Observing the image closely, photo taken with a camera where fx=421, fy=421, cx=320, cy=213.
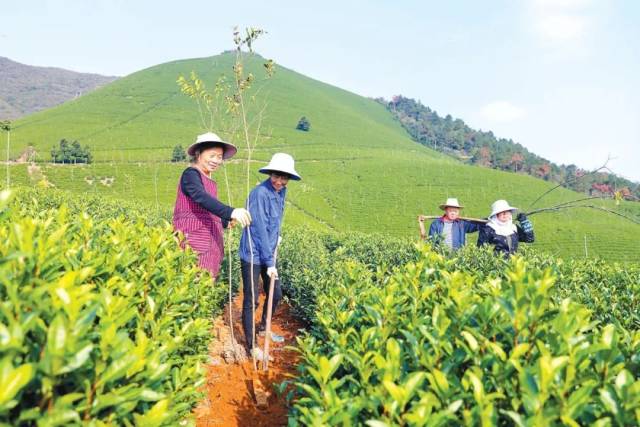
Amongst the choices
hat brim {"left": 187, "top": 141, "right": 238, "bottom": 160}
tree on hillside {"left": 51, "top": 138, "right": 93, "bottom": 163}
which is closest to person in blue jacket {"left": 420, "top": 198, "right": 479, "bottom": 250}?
hat brim {"left": 187, "top": 141, "right": 238, "bottom": 160}

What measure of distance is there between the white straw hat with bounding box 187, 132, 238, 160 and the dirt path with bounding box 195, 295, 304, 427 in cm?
212

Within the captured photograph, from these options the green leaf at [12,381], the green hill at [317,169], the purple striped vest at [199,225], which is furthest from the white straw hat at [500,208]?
the green hill at [317,169]

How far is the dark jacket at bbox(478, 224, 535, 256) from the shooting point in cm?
646

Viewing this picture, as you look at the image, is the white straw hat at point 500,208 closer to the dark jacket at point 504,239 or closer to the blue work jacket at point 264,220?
the dark jacket at point 504,239

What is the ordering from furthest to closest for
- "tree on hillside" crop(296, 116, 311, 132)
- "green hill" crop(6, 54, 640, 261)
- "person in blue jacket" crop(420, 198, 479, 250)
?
"tree on hillside" crop(296, 116, 311, 132)
"green hill" crop(6, 54, 640, 261)
"person in blue jacket" crop(420, 198, 479, 250)

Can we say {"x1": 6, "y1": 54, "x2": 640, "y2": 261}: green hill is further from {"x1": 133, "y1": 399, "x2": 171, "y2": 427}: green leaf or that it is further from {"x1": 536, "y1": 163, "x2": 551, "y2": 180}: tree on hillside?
{"x1": 133, "y1": 399, "x2": 171, "y2": 427}: green leaf

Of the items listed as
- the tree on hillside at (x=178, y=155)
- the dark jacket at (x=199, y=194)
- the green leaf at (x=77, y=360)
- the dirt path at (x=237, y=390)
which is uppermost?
the tree on hillside at (x=178, y=155)

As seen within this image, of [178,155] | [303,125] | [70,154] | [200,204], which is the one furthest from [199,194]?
[303,125]

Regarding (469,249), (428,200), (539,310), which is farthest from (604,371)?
(428,200)

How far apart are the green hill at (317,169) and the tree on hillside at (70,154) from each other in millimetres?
1699

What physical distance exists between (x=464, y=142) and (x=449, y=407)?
444 feet

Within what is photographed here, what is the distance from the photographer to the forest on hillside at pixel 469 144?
96438mm

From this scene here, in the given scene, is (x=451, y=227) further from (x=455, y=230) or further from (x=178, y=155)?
(x=178, y=155)

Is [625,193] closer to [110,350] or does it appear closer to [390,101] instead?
[110,350]
